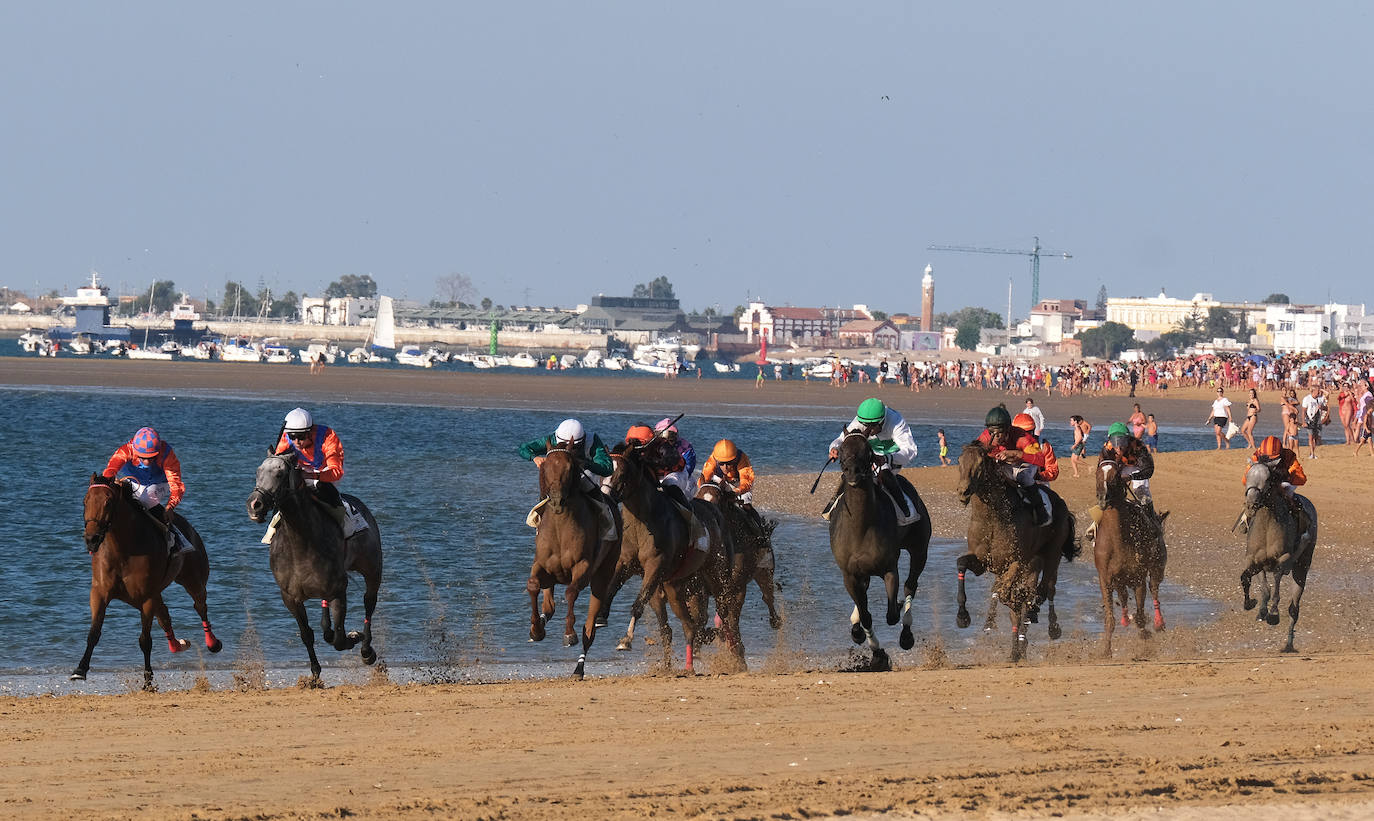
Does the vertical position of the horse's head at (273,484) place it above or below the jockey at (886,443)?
below

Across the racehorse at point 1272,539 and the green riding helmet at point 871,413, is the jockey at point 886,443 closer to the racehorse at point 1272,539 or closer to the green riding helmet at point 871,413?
the green riding helmet at point 871,413

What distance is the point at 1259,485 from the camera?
1780 cm

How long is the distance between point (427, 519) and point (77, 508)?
692 centimetres

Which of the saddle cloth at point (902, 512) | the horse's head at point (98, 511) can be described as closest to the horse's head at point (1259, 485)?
the saddle cloth at point (902, 512)

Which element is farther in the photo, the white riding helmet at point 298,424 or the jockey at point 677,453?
the jockey at point 677,453

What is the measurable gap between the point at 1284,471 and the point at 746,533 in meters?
5.70

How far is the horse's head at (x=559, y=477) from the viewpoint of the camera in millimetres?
14367

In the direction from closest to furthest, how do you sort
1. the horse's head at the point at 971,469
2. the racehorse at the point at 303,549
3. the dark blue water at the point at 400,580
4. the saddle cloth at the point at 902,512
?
the racehorse at the point at 303,549 < the saddle cloth at the point at 902,512 < the horse's head at the point at 971,469 < the dark blue water at the point at 400,580

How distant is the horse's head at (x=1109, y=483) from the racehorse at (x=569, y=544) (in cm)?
516

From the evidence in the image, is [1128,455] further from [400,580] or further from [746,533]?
[400,580]

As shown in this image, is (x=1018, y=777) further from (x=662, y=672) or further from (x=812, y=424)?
(x=812, y=424)

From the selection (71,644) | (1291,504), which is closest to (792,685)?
(1291,504)

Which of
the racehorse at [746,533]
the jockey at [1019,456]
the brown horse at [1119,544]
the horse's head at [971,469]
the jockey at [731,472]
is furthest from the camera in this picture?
the brown horse at [1119,544]

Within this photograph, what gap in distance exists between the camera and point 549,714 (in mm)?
12070
